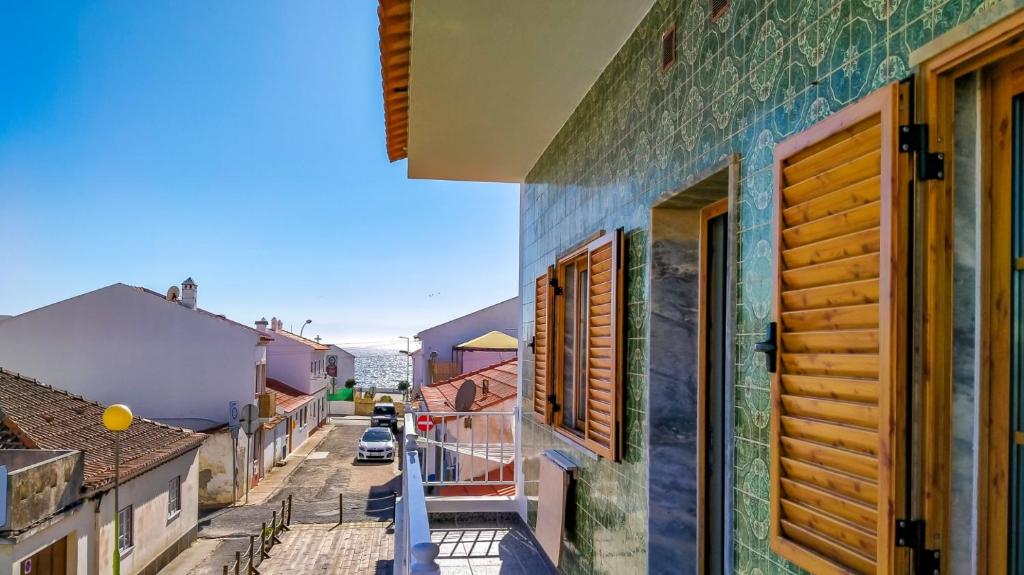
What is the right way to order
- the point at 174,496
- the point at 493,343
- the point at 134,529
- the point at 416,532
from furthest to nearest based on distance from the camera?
1. the point at 493,343
2. the point at 174,496
3. the point at 134,529
4. the point at 416,532

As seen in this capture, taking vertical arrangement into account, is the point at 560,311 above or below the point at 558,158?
below

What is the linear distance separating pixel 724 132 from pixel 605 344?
56.0 inches

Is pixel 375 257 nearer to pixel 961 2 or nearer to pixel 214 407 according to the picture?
pixel 214 407

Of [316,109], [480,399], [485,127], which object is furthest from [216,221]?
[485,127]

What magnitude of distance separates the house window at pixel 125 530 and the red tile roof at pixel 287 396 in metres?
11.2

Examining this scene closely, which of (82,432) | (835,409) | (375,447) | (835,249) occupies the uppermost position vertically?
(835,249)

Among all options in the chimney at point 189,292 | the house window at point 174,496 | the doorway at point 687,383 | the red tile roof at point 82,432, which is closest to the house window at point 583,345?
the doorway at point 687,383

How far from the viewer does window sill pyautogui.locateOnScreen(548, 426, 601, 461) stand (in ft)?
11.4

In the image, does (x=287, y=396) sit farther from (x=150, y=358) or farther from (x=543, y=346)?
(x=543, y=346)

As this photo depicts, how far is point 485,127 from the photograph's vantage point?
14.4 feet

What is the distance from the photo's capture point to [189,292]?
21203 millimetres

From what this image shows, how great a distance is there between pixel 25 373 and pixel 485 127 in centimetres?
1892

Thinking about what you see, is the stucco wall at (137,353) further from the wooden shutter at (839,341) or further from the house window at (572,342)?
the wooden shutter at (839,341)

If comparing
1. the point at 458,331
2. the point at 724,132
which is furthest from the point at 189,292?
the point at 724,132
